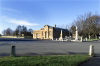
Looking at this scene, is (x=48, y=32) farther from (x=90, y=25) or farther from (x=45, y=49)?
(x=45, y=49)

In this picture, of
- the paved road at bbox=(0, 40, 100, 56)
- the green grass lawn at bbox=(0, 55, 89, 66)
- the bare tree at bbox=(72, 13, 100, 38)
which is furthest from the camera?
the bare tree at bbox=(72, 13, 100, 38)

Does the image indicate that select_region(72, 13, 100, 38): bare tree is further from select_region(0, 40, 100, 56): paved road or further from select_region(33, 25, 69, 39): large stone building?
select_region(0, 40, 100, 56): paved road

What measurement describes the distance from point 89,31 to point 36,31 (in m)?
35.3

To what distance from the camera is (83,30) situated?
6906cm

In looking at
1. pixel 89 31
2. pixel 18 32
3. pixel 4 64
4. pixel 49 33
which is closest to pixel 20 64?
pixel 4 64

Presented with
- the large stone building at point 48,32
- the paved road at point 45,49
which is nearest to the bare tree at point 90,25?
the large stone building at point 48,32

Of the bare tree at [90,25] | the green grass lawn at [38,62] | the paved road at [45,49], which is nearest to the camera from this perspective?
the green grass lawn at [38,62]

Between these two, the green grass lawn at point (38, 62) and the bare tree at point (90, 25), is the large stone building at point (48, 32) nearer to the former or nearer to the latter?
the bare tree at point (90, 25)

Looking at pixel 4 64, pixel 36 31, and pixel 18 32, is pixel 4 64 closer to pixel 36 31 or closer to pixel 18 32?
pixel 36 31

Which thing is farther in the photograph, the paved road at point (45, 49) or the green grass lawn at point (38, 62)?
the paved road at point (45, 49)

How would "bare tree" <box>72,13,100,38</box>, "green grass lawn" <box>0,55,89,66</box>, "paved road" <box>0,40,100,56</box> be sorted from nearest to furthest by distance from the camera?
"green grass lawn" <box>0,55,89,66</box>
"paved road" <box>0,40,100,56</box>
"bare tree" <box>72,13,100,38</box>

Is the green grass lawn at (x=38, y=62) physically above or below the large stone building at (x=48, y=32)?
below

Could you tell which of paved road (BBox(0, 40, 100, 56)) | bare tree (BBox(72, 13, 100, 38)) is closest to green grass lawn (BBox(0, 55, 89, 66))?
paved road (BBox(0, 40, 100, 56))

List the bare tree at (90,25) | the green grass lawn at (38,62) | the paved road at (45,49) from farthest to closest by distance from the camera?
the bare tree at (90,25) < the paved road at (45,49) < the green grass lawn at (38,62)
